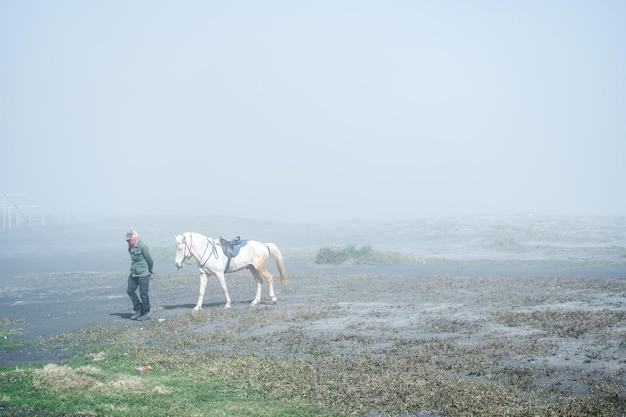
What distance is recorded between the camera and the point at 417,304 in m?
20.2

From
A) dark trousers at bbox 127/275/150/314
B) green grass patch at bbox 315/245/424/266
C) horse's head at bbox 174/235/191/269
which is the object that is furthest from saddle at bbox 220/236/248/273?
green grass patch at bbox 315/245/424/266

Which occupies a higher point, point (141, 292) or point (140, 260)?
point (140, 260)

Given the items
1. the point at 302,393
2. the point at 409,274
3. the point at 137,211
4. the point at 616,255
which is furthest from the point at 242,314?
the point at 137,211

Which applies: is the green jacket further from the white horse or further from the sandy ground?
the sandy ground

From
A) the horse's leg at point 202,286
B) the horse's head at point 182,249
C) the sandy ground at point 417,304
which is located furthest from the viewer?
the horse's head at point 182,249

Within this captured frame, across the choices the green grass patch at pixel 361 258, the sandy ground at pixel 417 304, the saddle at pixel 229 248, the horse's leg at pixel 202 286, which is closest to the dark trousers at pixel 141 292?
the sandy ground at pixel 417 304

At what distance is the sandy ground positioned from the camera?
12.9m

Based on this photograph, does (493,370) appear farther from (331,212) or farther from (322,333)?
(331,212)

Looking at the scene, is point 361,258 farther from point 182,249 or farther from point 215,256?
point 182,249

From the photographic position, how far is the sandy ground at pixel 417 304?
12.9 meters

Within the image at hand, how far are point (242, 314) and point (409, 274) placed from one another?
14.9m

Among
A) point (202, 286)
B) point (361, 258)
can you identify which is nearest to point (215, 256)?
point (202, 286)

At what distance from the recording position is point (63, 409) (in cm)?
912

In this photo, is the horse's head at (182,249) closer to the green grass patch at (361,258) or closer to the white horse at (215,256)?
the white horse at (215,256)
